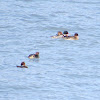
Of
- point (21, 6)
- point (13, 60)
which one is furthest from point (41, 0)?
point (13, 60)

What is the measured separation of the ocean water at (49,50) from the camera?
86.0 ft

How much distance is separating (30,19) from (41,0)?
316 inches

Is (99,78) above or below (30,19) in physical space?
below

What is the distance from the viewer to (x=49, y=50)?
32938 mm

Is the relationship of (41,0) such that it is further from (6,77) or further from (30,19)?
(6,77)

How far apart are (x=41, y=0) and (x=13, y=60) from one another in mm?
19897

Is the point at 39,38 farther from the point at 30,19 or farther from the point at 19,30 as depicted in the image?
the point at 30,19

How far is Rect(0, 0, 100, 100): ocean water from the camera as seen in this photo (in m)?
26.2

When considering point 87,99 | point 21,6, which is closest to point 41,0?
point 21,6

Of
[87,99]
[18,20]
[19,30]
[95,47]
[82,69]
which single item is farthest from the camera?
[18,20]

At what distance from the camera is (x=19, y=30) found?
125ft

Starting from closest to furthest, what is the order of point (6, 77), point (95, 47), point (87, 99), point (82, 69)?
point (87, 99) < point (6, 77) < point (82, 69) < point (95, 47)

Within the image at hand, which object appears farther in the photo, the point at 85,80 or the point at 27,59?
the point at 27,59

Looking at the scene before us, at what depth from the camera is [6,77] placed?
27.5m
